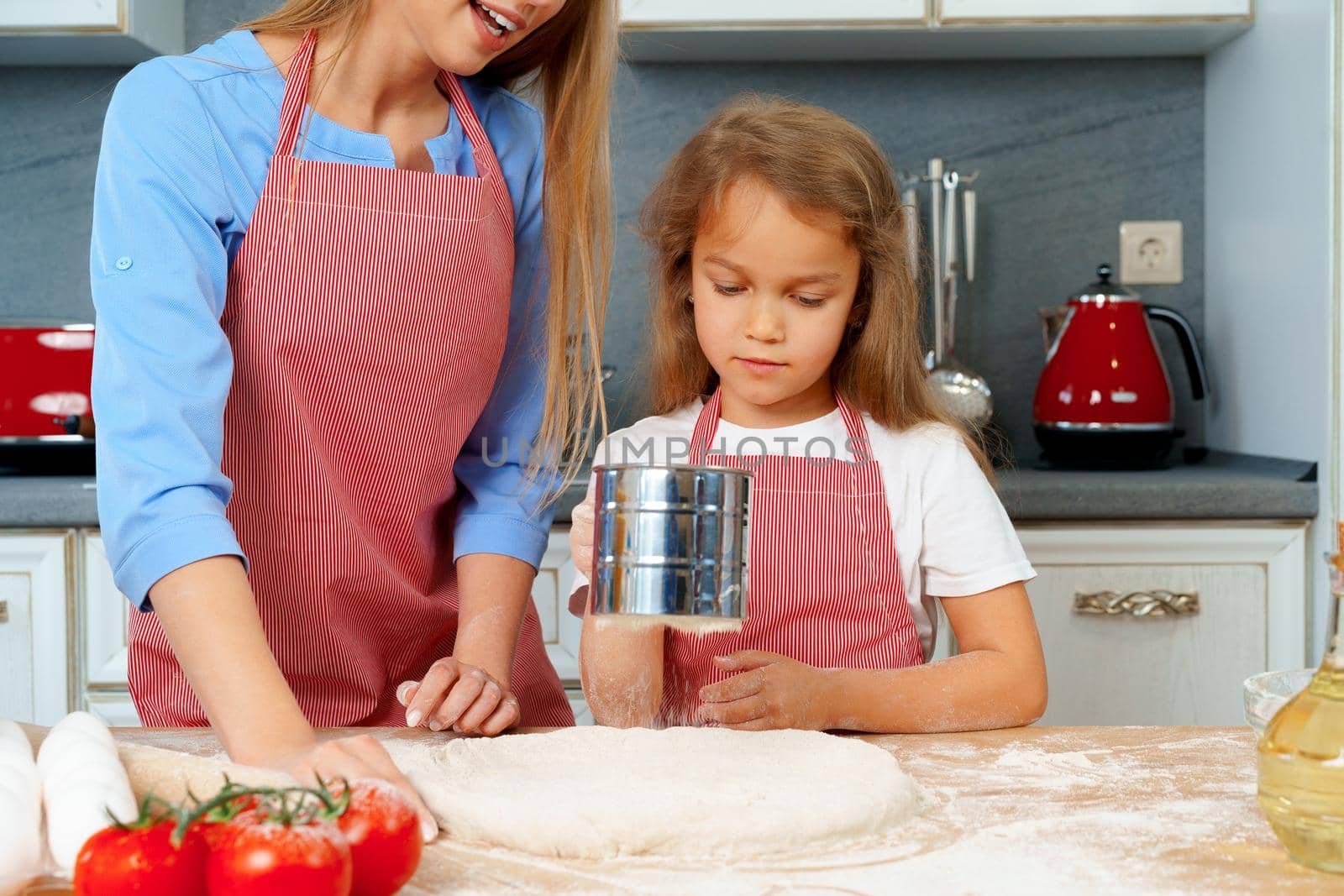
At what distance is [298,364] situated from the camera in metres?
1.01

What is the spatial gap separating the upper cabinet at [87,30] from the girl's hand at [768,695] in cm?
150

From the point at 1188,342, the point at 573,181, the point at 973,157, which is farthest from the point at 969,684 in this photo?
the point at 973,157

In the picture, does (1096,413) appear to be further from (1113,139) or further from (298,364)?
(298,364)

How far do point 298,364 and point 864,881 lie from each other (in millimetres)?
611

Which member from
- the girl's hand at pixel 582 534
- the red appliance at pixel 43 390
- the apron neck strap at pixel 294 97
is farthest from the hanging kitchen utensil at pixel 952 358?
the red appliance at pixel 43 390

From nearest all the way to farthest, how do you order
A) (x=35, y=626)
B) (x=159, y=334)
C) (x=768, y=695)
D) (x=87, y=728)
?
1. (x=87, y=728)
2. (x=159, y=334)
3. (x=768, y=695)
4. (x=35, y=626)

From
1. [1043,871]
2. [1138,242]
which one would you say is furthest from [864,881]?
[1138,242]

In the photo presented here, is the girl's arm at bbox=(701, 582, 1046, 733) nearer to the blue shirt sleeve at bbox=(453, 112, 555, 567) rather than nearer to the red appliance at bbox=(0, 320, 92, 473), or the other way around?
the blue shirt sleeve at bbox=(453, 112, 555, 567)

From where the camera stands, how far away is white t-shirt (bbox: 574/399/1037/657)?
3.76ft

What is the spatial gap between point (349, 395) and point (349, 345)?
4cm

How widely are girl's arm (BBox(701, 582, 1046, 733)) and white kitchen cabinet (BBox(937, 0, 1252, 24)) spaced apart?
1.11 m

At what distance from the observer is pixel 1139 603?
1748 millimetres

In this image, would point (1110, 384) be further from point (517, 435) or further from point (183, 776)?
point (183, 776)

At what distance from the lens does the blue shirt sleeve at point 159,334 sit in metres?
0.81
